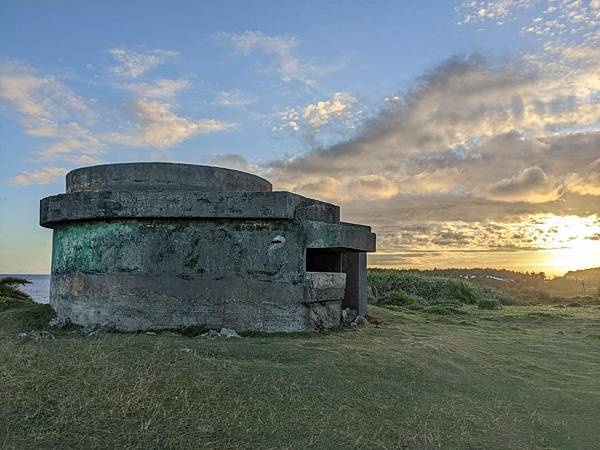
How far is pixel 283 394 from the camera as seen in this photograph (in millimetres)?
3959

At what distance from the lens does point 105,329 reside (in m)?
6.34

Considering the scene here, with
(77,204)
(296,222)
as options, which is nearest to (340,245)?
(296,222)

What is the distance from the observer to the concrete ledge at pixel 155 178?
6996mm

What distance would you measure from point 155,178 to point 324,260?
284 cm

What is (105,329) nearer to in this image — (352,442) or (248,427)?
(248,427)

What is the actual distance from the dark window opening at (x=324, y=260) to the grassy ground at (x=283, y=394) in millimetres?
1947

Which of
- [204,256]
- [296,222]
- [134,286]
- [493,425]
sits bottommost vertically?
[493,425]

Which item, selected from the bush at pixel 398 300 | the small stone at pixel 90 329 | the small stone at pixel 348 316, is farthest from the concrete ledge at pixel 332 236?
the bush at pixel 398 300

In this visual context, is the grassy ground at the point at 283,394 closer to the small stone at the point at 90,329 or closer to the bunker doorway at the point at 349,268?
the small stone at the point at 90,329

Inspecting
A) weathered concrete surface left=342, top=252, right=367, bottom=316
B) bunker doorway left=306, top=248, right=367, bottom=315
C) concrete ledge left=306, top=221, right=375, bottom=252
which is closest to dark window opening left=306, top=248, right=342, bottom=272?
bunker doorway left=306, top=248, right=367, bottom=315

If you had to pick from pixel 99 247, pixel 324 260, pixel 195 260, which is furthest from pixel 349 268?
pixel 99 247

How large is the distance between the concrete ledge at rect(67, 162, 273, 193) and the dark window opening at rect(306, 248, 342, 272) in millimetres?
1788

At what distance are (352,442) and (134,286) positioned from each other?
382 centimetres

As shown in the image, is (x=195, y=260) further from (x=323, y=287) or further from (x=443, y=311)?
(x=443, y=311)
